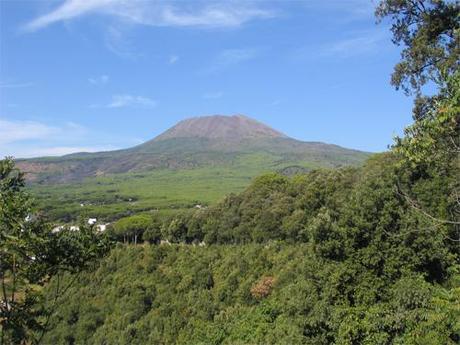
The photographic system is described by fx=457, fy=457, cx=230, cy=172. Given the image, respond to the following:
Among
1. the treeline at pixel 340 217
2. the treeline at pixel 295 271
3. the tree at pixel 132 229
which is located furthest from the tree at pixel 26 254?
the tree at pixel 132 229

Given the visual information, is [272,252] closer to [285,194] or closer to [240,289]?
[240,289]

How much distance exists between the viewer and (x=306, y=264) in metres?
18.2

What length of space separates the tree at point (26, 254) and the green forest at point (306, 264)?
0.02m

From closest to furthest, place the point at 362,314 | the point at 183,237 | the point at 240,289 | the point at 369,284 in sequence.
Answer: the point at 362,314, the point at 369,284, the point at 240,289, the point at 183,237

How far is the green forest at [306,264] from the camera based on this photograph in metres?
7.47

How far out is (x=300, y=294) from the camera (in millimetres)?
17281

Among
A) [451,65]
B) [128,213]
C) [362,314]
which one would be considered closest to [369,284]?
[362,314]

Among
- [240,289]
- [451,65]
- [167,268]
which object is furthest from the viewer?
[167,268]

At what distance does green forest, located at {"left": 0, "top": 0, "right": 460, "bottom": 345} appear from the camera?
7.47 m

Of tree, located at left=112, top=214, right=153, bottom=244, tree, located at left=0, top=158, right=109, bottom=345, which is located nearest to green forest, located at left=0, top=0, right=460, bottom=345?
tree, located at left=0, top=158, right=109, bottom=345

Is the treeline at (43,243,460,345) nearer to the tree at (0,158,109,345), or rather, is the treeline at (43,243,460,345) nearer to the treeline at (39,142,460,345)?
the treeline at (39,142,460,345)

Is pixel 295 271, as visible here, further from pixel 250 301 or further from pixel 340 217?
pixel 340 217

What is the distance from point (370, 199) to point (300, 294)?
14.7 feet

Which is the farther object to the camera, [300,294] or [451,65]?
[300,294]
